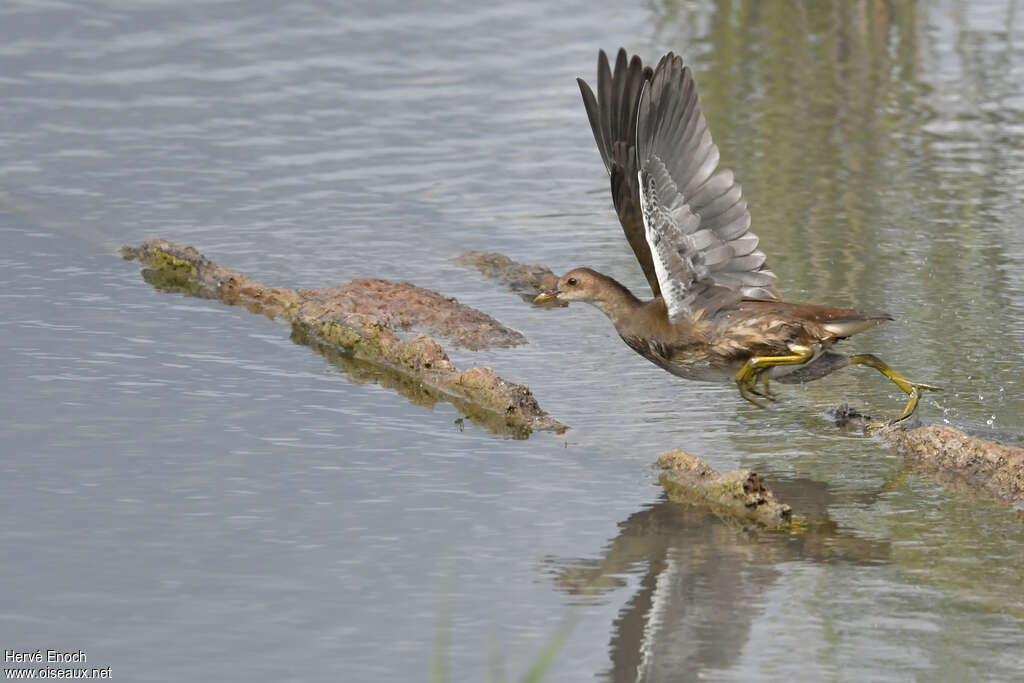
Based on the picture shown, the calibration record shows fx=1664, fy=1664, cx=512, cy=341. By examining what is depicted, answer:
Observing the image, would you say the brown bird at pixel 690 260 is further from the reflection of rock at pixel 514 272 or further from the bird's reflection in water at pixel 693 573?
the reflection of rock at pixel 514 272

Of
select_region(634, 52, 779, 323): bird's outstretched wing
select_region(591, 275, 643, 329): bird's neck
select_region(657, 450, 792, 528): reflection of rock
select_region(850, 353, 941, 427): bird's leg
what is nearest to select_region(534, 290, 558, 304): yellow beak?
select_region(591, 275, 643, 329): bird's neck

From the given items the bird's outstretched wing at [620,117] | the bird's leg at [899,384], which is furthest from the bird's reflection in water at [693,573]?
the bird's outstretched wing at [620,117]

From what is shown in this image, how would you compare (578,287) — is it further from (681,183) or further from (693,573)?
(693,573)

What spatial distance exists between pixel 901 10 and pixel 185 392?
960cm

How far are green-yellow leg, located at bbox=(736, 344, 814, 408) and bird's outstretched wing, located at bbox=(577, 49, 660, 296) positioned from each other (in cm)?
62

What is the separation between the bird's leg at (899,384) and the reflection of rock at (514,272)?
1.77 metres

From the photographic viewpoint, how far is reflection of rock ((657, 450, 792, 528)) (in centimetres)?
512

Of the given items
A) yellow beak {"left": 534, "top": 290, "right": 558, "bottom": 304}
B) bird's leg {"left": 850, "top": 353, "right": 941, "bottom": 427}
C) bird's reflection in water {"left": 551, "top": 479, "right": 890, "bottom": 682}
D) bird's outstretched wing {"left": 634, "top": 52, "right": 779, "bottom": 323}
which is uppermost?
bird's outstretched wing {"left": 634, "top": 52, "right": 779, "bottom": 323}

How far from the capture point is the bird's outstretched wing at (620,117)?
5.92m

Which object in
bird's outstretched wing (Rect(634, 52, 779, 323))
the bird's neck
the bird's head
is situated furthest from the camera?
the bird's head

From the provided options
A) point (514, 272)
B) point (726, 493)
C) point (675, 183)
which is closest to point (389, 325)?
point (514, 272)

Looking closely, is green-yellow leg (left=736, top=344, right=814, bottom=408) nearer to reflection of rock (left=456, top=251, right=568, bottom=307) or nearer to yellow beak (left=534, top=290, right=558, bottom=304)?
yellow beak (left=534, top=290, right=558, bottom=304)

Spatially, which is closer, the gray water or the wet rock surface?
the gray water

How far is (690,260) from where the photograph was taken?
6055 millimetres
